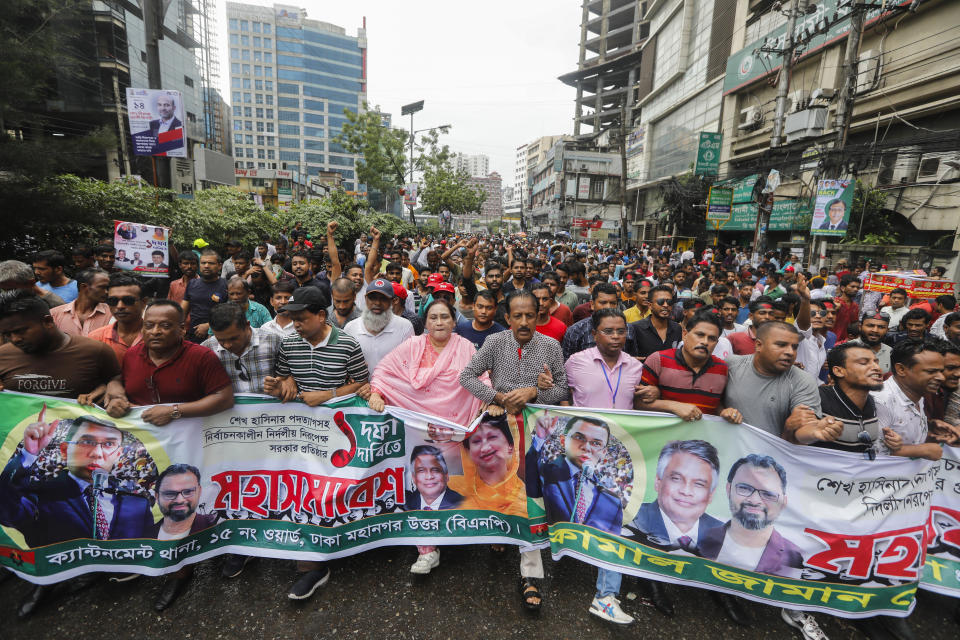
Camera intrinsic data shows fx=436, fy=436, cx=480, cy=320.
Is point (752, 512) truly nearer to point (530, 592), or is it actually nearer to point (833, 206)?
point (530, 592)

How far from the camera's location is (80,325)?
4.13 meters

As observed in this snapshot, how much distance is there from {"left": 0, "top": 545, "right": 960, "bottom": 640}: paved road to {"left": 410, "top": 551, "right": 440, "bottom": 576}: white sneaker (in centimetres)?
6

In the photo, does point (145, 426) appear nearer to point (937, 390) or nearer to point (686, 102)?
point (937, 390)

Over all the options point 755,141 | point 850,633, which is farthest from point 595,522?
point 755,141

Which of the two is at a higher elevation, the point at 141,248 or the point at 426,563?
the point at 141,248

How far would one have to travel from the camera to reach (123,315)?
3.45m

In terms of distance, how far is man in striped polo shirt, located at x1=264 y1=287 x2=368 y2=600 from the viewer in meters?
3.09

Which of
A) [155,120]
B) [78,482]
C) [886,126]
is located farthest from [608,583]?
[886,126]

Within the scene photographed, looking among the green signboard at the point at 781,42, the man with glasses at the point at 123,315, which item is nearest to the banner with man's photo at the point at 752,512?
the man with glasses at the point at 123,315

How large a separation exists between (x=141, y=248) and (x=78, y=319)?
92.5 inches

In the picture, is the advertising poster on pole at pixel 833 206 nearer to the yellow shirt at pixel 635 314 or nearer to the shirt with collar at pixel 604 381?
the yellow shirt at pixel 635 314

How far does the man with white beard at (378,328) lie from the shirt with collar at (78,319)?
237cm

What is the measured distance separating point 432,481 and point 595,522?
1153mm

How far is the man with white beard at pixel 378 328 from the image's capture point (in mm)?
3896
